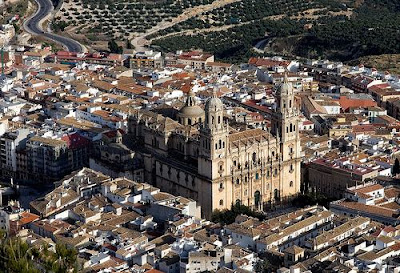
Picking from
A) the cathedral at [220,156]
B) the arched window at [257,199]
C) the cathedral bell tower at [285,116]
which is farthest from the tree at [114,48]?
the arched window at [257,199]

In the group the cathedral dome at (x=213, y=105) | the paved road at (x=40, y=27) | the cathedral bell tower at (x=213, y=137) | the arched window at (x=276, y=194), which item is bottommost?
the arched window at (x=276, y=194)

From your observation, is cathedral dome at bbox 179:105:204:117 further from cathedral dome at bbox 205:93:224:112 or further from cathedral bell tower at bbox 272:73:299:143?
cathedral dome at bbox 205:93:224:112

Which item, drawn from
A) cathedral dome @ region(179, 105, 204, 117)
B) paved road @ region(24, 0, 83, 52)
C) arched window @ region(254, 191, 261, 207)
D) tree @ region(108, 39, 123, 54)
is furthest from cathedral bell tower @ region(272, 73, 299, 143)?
paved road @ region(24, 0, 83, 52)

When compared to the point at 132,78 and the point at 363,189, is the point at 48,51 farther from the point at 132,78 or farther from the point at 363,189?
the point at 363,189

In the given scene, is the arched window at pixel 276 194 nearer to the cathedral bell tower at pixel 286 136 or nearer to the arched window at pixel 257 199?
the cathedral bell tower at pixel 286 136

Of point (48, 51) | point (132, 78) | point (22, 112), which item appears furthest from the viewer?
point (48, 51)

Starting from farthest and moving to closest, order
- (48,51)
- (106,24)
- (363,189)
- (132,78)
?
(106,24) < (48,51) < (132,78) < (363,189)

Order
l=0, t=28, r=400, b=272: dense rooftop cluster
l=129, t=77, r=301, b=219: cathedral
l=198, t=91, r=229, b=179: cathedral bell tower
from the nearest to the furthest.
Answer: l=0, t=28, r=400, b=272: dense rooftop cluster, l=198, t=91, r=229, b=179: cathedral bell tower, l=129, t=77, r=301, b=219: cathedral

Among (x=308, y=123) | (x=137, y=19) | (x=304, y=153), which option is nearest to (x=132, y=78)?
(x=308, y=123)
